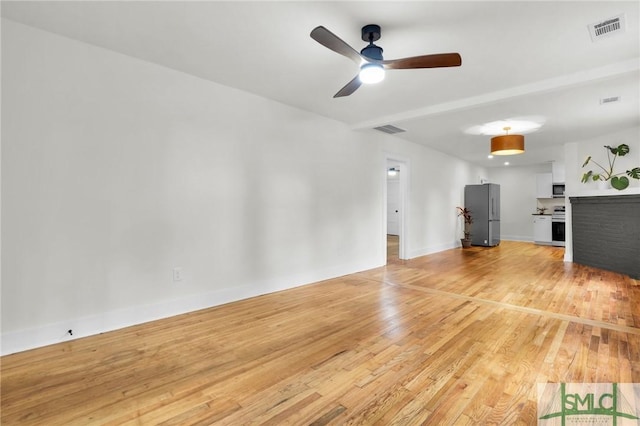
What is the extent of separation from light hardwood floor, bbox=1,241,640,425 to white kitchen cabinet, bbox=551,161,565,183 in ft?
20.2

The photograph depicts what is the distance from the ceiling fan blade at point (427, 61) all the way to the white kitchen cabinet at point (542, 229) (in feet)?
29.2

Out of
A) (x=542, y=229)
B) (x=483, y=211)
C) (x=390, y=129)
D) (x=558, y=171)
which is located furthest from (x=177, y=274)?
(x=558, y=171)

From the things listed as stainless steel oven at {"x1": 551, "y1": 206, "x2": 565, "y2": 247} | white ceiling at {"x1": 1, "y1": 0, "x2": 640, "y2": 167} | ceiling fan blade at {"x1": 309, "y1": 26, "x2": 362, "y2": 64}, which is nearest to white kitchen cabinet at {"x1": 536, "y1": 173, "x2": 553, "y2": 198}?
stainless steel oven at {"x1": 551, "y1": 206, "x2": 565, "y2": 247}

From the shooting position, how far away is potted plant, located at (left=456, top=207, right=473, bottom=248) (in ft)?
27.1

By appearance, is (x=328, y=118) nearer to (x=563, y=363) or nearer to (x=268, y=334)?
(x=268, y=334)

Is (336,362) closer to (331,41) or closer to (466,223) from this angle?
(331,41)

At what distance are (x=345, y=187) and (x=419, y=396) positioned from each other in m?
3.66

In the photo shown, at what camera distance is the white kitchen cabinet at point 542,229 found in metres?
8.98

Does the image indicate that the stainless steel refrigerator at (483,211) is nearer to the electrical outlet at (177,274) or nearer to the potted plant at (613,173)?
the potted plant at (613,173)

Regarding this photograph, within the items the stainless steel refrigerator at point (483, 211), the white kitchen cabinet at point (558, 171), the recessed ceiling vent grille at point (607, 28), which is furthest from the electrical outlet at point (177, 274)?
the white kitchen cabinet at point (558, 171)

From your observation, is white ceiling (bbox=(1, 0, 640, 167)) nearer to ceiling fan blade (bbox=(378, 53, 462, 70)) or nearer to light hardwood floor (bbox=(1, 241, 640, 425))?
ceiling fan blade (bbox=(378, 53, 462, 70))

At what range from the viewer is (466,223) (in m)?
8.78

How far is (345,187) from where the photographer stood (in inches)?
202

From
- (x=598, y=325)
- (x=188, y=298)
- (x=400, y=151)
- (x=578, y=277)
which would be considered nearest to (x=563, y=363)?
(x=598, y=325)
